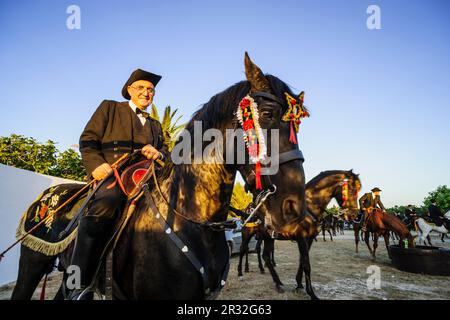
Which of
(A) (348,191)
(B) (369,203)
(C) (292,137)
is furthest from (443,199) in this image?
(C) (292,137)

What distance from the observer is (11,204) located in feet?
23.2

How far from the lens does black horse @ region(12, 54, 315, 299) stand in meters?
1.61

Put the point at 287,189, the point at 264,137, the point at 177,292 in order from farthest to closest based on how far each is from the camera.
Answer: the point at 177,292
the point at 264,137
the point at 287,189

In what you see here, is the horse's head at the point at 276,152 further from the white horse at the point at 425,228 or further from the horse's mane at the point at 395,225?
the white horse at the point at 425,228

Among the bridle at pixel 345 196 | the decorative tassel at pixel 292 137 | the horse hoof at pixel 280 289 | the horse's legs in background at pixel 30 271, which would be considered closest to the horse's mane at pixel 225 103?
the decorative tassel at pixel 292 137

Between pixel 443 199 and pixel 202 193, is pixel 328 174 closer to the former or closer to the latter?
pixel 202 193

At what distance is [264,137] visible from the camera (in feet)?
5.42

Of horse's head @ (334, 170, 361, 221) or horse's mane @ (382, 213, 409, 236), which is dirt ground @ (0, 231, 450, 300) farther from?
horse's head @ (334, 170, 361, 221)

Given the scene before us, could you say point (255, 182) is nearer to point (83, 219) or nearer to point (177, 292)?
point (177, 292)

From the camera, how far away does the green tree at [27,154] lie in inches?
760

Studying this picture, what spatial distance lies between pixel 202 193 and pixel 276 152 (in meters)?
0.72

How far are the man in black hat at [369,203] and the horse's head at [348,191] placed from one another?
12.4 feet
